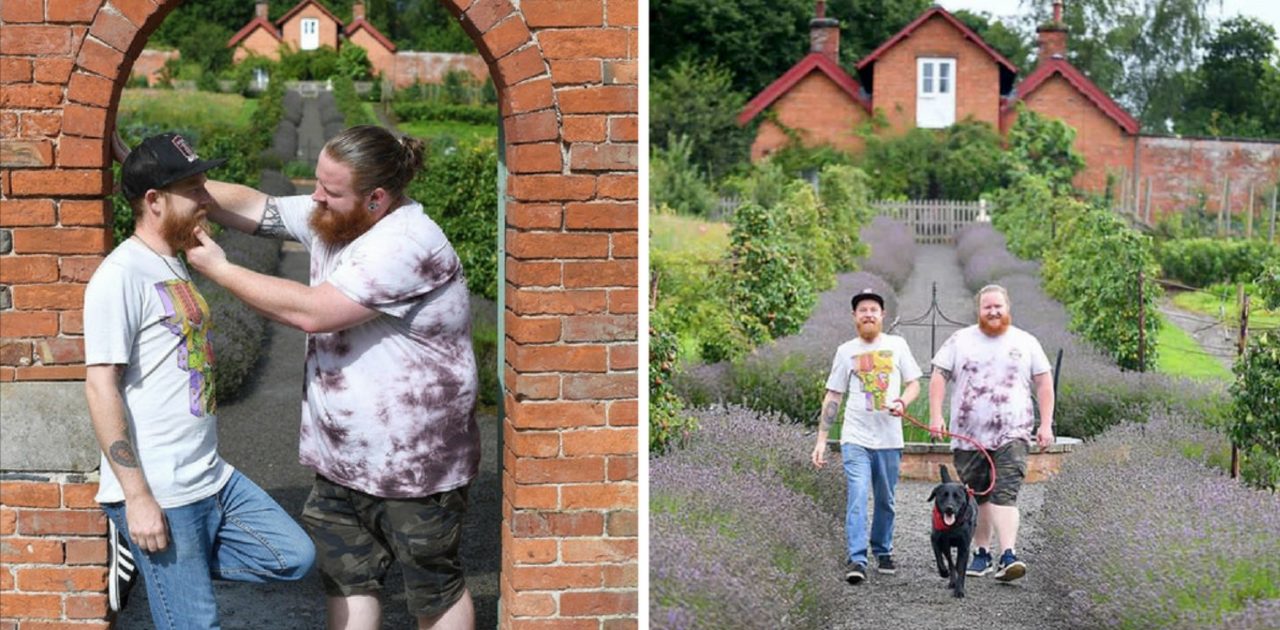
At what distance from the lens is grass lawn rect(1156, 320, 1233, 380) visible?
5449 mm

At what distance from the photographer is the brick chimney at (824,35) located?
18.7 ft

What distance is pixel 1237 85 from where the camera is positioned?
5535 millimetres

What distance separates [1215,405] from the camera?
5.44 meters

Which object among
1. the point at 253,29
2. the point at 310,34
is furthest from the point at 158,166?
the point at 310,34

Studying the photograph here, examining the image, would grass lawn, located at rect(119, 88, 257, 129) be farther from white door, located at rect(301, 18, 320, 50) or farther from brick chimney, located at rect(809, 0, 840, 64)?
brick chimney, located at rect(809, 0, 840, 64)

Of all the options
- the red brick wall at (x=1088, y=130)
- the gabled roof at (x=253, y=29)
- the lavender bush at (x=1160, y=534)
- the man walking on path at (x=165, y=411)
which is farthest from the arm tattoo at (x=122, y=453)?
the gabled roof at (x=253, y=29)

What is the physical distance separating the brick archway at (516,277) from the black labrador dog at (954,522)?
1.09 m

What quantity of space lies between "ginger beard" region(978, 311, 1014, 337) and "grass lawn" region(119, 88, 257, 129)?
16.8m

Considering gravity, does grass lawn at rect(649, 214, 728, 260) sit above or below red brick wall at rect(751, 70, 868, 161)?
below

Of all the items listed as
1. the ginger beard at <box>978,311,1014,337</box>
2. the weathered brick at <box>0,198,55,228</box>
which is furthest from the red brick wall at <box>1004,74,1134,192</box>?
the weathered brick at <box>0,198,55,228</box>

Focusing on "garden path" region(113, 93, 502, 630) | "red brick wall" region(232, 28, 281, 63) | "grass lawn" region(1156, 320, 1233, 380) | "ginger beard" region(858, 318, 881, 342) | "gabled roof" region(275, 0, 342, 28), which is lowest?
"garden path" region(113, 93, 502, 630)

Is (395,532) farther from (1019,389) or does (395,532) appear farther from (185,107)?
(185,107)

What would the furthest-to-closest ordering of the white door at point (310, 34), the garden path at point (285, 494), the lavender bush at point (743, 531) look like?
the white door at point (310, 34) < the garden path at point (285, 494) < the lavender bush at point (743, 531)

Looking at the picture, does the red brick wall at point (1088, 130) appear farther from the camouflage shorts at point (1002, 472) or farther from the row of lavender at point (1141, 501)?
the camouflage shorts at point (1002, 472)
